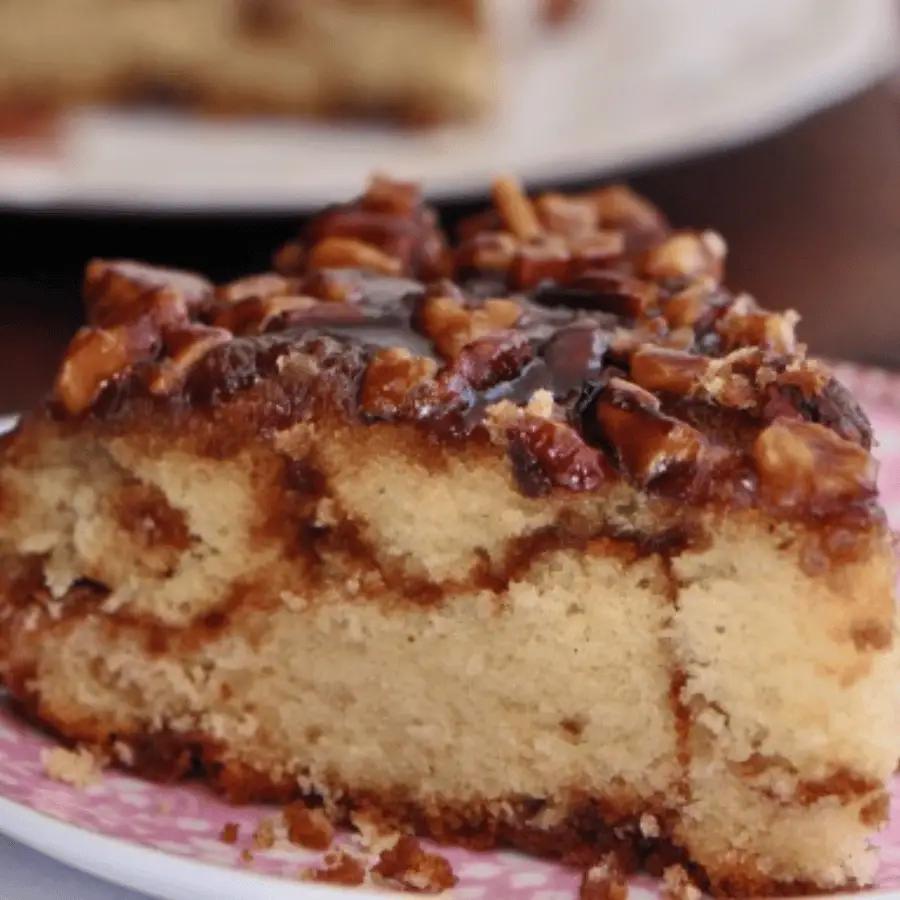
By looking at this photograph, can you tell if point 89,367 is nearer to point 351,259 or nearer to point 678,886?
point 351,259

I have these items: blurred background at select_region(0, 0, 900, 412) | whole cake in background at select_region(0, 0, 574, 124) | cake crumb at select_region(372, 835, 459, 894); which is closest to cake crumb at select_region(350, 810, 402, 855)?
cake crumb at select_region(372, 835, 459, 894)

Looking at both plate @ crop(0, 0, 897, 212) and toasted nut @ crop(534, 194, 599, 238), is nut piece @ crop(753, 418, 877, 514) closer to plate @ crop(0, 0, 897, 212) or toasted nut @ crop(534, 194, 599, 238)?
toasted nut @ crop(534, 194, 599, 238)

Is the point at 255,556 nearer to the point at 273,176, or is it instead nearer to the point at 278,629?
the point at 278,629

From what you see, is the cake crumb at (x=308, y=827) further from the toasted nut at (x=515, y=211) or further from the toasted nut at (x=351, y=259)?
the toasted nut at (x=515, y=211)

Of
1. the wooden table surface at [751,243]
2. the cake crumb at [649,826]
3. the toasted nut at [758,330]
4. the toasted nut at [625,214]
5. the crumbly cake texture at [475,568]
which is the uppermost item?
the wooden table surface at [751,243]

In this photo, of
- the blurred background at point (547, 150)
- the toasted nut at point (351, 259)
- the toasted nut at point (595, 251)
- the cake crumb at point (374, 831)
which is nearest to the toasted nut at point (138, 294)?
the toasted nut at point (351, 259)
